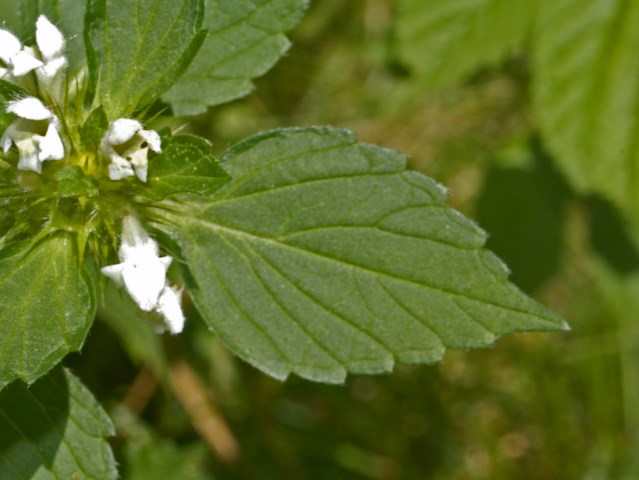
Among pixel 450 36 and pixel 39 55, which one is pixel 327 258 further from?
pixel 450 36

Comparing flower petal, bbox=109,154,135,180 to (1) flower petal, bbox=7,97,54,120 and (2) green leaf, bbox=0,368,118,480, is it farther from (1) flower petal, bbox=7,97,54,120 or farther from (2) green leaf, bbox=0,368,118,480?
(2) green leaf, bbox=0,368,118,480

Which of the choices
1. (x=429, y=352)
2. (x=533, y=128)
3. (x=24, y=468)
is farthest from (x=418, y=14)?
(x=24, y=468)

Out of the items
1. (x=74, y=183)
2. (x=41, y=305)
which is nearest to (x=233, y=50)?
(x=74, y=183)

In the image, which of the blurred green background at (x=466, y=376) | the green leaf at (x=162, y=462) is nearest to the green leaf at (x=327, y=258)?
the green leaf at (x=162, y=462)

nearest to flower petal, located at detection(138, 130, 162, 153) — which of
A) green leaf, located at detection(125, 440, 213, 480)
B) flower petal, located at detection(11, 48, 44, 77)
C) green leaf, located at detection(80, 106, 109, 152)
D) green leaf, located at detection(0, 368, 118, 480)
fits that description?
green leaf, located at detection(80, 106, 109, 152)

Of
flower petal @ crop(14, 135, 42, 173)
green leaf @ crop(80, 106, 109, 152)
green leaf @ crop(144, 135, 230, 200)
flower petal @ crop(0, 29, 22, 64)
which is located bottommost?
green leaf @ crop(144, 135, 230, 200)

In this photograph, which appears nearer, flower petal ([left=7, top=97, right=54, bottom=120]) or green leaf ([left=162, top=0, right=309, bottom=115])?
flower petal ([left=7, top=97, right=54, bottom=120])

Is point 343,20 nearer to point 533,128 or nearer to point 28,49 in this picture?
point 533,128
